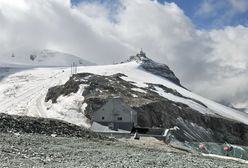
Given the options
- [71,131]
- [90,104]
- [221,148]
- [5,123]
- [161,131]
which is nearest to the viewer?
[5,123]

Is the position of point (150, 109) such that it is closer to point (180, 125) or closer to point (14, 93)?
point (180, 125)

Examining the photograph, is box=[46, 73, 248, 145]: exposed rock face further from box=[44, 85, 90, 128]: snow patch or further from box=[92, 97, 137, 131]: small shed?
box=[92, 97, 137, 131]: small shed

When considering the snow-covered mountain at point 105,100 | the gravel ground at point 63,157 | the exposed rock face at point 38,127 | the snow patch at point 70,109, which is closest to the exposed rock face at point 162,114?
the snow-covered mountain at point 105,100

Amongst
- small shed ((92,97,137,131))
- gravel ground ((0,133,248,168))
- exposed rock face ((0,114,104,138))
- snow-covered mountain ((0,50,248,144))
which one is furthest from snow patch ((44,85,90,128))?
gravel ground ((0,133,248,168))

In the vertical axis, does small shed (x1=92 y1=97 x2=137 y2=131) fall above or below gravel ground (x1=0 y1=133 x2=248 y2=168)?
above

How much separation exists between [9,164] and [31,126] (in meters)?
15.8

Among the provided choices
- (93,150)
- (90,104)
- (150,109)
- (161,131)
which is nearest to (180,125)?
(150,109)

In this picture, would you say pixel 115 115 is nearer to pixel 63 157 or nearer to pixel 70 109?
pixel 70 109

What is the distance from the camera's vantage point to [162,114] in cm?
13512

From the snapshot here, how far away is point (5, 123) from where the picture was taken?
34.7 metres

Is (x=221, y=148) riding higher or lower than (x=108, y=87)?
lower

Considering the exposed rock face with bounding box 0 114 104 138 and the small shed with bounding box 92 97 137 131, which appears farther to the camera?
the small shed with bounding box 92 97 137 131

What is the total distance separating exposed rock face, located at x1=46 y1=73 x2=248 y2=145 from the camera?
130 m

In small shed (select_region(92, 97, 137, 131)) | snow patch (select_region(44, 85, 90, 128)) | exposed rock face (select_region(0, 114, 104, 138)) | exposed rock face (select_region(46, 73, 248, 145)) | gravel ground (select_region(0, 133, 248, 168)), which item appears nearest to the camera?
gravel ground (select_region(0, 133, 248, 168))
